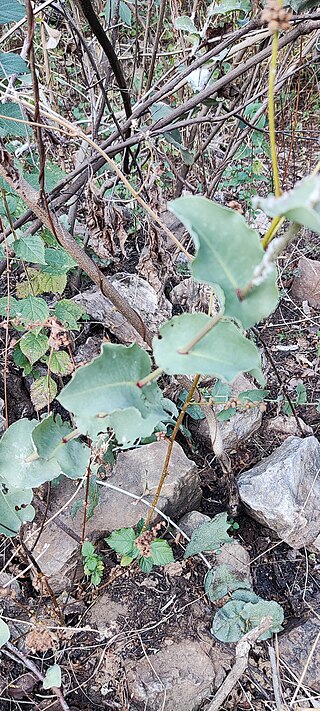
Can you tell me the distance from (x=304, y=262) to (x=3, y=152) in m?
1.85

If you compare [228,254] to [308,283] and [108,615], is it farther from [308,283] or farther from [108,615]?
[308,283]

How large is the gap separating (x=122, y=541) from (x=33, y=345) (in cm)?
51

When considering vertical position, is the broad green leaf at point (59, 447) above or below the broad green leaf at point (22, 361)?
above

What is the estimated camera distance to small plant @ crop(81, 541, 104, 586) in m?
1.25

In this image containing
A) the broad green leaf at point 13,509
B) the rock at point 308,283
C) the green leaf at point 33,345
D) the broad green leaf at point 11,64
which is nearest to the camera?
the broad green leaf at point 13,509

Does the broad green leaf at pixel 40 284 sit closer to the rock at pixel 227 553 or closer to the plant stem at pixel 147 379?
the rock at pixel 227 553

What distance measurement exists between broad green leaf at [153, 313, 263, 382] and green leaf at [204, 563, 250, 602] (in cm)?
101

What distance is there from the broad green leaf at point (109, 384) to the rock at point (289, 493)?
1062 millimetres

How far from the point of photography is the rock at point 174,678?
3.73 feet

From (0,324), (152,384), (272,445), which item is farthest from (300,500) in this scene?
(152,384)

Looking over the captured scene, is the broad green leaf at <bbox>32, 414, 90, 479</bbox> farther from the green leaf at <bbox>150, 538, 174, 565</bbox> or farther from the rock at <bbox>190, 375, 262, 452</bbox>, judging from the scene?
the rock at <bbox>190, 375, 262, 452</bbox>

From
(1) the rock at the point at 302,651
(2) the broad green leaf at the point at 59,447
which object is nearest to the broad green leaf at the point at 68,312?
(2) the broad green leaf at the point at 59,447

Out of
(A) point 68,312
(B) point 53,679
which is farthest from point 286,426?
(B) point 53,679

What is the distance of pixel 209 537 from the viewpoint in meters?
1.27
